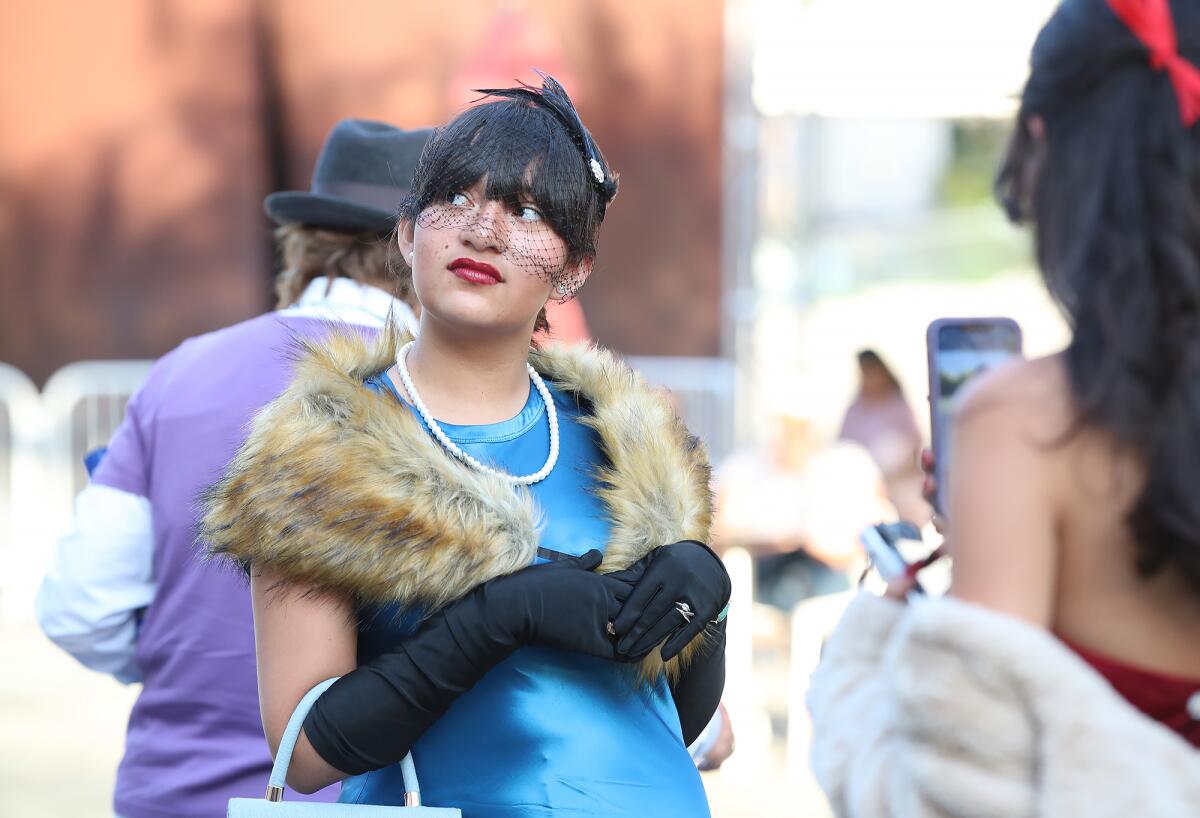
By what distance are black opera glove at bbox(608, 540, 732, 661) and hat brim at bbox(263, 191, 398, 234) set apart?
3.81 feet

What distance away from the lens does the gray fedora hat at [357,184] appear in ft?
9.47

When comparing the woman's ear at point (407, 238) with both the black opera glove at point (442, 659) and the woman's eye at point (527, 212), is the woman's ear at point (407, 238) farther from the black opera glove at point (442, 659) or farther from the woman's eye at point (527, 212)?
the black opera glove at point (442, 659)

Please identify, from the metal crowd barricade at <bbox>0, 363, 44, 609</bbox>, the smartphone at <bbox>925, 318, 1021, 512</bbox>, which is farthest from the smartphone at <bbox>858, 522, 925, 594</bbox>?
the metal crowd barricade at <bbox>0, 363, 44, 609</bbox>

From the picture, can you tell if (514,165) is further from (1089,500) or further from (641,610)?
(1089,500)

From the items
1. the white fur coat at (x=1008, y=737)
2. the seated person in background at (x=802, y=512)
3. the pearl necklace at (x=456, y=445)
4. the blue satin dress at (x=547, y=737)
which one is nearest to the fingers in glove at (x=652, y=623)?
the blue satin dress at (x=547, y=737)

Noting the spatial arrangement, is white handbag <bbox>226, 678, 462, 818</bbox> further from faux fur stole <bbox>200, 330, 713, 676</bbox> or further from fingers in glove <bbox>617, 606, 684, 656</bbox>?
fingers in glove <bbox>617, 606, 684, 656</bbox>

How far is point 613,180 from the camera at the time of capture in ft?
7.11

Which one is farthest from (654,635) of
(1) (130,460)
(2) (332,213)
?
(2) (332,213)

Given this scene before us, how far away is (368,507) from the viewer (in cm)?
183

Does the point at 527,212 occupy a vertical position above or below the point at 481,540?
above

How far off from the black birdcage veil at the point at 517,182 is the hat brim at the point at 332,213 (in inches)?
31.7

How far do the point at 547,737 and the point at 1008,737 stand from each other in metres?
0.63

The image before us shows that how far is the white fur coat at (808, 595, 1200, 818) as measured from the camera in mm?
1449

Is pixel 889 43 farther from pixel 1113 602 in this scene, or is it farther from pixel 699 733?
pixel 1113 602
